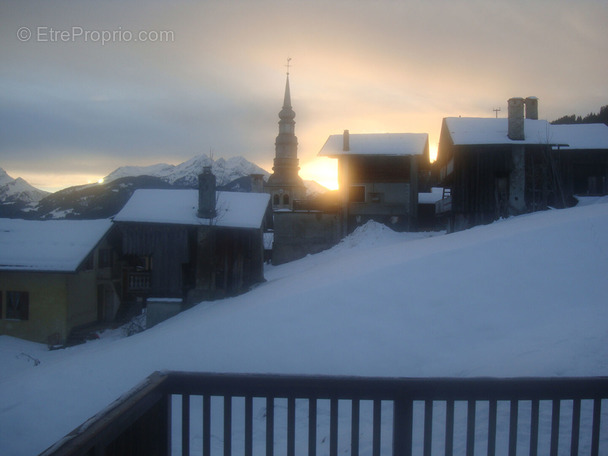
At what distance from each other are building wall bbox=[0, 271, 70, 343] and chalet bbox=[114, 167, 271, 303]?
3776mm

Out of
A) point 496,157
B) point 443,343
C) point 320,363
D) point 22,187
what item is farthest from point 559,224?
point 22,187

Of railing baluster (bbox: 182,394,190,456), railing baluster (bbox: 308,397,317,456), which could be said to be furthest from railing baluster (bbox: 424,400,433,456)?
railing baluster (bbox: 182,394,190,456)

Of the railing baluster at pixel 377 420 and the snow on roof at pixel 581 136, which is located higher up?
the snow on roof at pixel 581 136

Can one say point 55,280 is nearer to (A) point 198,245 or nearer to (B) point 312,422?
(A) point 198,245

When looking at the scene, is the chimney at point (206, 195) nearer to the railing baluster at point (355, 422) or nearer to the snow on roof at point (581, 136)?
the snow on roof at point (581, 136)

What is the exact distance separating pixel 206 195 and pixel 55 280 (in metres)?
8.53

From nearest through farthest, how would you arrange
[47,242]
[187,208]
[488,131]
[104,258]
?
[187,208], [488,131], [47,242], [104,258]

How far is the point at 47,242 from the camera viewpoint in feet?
88.8

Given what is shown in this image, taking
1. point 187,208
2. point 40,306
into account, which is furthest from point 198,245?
point 40,306

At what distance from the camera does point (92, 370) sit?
36.9ft

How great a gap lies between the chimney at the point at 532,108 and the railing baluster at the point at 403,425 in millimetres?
29820

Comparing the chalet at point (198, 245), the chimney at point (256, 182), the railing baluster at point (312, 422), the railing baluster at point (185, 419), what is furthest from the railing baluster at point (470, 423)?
the chimney at point (256, 182)

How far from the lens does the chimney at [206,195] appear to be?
81.5ft

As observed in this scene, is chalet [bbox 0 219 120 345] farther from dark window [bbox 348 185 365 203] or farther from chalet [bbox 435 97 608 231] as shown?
chalet [bbox 435 97 608 231]
